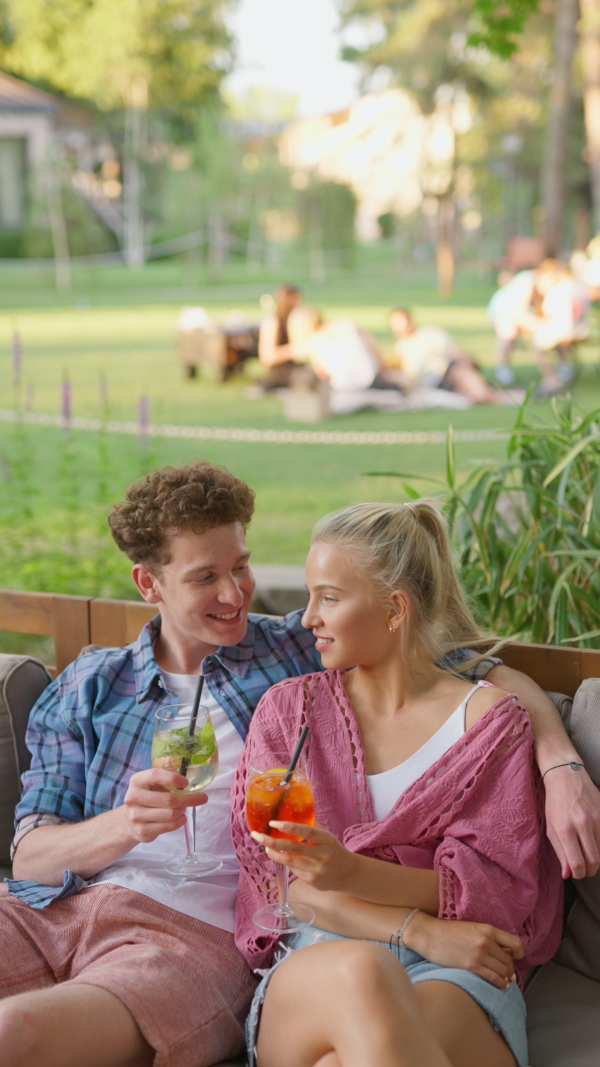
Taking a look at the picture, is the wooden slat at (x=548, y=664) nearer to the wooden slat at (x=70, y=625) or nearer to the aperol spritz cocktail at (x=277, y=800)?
the aperol spritz cocktail at (x=277, y=800)

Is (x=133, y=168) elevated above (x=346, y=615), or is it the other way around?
(x=133, y=168)

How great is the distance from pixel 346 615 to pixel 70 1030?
2.77 ft

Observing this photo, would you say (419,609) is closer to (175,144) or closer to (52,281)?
(52,281)

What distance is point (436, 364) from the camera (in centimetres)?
1047

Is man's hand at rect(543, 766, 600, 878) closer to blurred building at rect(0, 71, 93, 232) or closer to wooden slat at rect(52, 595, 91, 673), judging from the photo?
wooden slat at rect(52, 595, 91, 673)

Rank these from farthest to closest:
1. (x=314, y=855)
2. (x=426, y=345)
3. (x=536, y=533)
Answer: (x=426, y=345) < (x=536, y=533) < (x=314, y=855)

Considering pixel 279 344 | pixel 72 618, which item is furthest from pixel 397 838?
pixel 279 344

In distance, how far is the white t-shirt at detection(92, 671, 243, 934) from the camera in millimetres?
2029

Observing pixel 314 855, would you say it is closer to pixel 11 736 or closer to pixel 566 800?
pixel 566 800

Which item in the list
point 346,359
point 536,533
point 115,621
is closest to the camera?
point 115,621

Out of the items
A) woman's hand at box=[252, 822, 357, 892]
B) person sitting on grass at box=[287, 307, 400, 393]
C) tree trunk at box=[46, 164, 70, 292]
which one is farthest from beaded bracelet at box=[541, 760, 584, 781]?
tree trunk at box=[46, 164, 70, 292]

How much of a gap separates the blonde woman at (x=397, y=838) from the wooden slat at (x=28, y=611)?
0.82 m

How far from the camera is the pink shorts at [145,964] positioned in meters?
1.77

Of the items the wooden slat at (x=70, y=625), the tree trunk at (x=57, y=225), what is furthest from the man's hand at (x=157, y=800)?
the tree trunk at (x=57, y=225)
